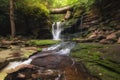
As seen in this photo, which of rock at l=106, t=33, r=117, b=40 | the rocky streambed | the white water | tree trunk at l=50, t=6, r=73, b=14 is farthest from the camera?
tree trunk at l=50, t=6, r=73, b=14

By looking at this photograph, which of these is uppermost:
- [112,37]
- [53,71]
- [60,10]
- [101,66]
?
[60,10]

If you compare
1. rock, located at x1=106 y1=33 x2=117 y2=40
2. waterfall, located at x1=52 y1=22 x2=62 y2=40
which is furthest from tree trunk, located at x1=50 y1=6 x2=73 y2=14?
rock, located at x1=106 y1=33 x2=117 y2=40

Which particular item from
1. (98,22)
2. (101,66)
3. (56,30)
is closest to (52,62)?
(101,66)

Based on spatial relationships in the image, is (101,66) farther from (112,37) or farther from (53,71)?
(112,37)

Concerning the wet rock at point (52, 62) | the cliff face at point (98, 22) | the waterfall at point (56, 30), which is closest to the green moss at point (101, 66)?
the wet rock at point (52, 62)

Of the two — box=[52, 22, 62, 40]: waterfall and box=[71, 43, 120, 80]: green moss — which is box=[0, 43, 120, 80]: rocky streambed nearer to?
box=[71, 43, 120, 80]: green moss

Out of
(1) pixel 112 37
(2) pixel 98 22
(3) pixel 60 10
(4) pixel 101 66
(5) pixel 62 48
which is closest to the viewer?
(4) pixel 101 66

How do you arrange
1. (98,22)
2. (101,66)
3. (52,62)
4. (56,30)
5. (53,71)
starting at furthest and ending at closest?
(56,30), (98,22), (52,62), (101,66), (53,71)

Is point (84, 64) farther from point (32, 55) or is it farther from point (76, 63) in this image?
point (32, 55)

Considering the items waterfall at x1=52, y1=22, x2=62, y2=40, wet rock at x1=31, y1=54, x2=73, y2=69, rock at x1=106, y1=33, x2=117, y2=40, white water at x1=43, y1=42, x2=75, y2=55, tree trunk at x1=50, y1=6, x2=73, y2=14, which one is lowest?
wet rock at x1=31, y1=54, x2=73, y2=69

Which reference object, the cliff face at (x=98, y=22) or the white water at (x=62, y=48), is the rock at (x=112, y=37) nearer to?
the cliff face at (x=98, y=22)

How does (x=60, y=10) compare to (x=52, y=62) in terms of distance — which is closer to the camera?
(x=52, y=62)

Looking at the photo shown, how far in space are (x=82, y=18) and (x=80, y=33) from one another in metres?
1.55

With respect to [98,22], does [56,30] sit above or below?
below
